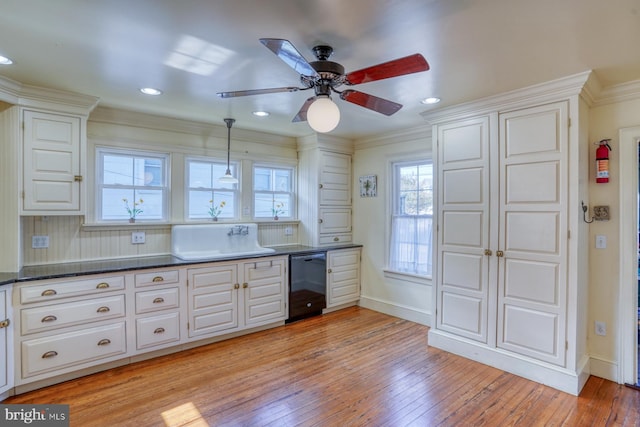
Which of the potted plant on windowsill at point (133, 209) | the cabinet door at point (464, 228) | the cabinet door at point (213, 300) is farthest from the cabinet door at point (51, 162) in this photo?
the cabinet door at point (464, 228)

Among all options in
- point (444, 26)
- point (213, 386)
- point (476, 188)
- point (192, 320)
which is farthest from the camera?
point (192, 320)

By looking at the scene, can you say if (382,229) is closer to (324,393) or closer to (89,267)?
(324,393)

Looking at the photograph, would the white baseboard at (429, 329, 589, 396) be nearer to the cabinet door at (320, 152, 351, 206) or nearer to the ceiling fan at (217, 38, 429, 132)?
the cabinet door at (320, 152, 351, 206)

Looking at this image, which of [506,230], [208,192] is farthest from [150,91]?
[506,230]

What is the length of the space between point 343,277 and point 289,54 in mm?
3442

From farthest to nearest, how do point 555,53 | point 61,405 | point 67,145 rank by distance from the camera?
point 67,145 < point 61,405 < point 555,53

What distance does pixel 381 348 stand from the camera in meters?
3.36

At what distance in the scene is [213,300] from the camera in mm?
3447

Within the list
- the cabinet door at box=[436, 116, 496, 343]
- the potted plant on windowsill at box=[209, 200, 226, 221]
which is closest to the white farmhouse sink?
the potted plant on windowsill at box=[209, 200, 226, 221]

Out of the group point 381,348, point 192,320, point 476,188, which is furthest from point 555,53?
point 192,320

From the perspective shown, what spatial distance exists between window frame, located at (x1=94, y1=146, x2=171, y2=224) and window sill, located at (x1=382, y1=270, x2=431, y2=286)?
9.21ft

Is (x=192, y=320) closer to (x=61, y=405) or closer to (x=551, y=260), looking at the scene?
(x=61, y=405)

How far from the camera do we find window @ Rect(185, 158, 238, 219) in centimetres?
393

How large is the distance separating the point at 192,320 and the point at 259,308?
75 cm
